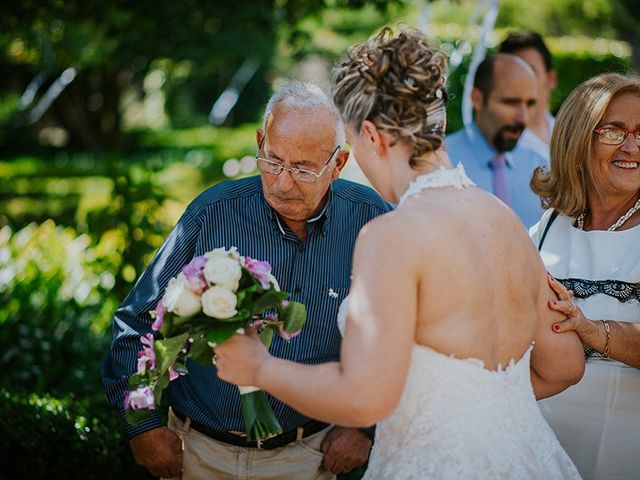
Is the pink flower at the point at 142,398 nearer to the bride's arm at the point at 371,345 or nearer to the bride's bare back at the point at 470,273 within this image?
the bride's arm at the point at 371,345

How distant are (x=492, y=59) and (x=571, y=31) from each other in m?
40.1

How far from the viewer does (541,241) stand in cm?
366

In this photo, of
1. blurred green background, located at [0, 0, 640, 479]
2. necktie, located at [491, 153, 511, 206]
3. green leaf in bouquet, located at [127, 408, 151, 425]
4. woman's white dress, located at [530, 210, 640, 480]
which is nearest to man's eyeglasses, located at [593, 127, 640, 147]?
woman's white dress, located at [530, 210, 640, 480]

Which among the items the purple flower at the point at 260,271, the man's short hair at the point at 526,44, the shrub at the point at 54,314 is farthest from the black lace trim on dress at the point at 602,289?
the man's short hair at the point at 526,44

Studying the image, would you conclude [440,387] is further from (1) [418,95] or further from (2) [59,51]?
(2) [59,51]

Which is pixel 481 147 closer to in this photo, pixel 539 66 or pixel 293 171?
pixel 539 66

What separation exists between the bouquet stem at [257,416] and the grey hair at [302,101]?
1.09 m

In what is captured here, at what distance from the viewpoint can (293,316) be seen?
272 centimetres

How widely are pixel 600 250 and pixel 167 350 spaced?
1.74 m

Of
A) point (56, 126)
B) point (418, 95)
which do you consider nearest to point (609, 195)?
point (418, 95)

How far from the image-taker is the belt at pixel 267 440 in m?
3.42

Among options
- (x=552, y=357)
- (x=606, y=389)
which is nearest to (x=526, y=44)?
(x=606, y=389)

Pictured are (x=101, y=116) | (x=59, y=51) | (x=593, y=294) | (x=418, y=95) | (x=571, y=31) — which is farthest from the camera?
(x=571, y=31)

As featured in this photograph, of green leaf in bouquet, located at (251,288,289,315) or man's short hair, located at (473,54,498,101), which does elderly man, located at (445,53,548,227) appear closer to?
man's short hair, located at (473,54,498,101)
